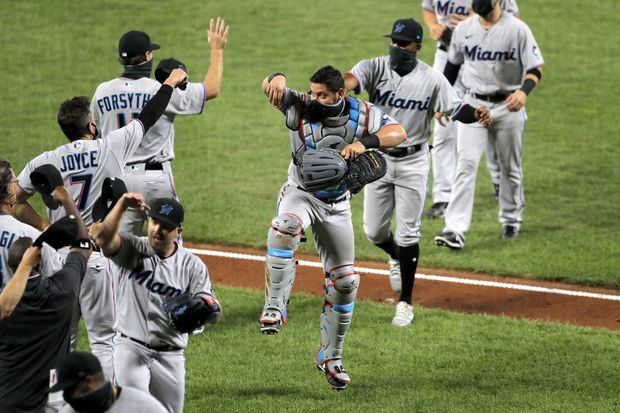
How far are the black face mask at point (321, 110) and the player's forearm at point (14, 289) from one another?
2707 mm

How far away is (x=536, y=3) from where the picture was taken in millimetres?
20516

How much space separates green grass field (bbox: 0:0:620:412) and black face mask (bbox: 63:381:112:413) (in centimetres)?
276

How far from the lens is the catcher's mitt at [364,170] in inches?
303

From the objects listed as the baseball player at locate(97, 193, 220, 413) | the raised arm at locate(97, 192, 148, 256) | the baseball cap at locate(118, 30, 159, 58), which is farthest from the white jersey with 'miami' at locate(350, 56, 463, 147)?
the raised arm at locate(97, 192, 148, 256)

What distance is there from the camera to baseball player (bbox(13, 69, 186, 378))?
286 inches

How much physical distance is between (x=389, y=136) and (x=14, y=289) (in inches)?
126

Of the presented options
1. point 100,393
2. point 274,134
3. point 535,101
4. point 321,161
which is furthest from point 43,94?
point 100,393

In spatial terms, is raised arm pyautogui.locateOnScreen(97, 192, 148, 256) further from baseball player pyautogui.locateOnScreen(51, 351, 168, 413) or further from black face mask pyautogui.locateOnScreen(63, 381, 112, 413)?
black face mask pyautogui.locateOnScreen(63, 381, 112, 413)

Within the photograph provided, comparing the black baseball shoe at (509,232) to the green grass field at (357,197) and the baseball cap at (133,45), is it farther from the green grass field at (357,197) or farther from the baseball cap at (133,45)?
the baseball cap at (133,45)

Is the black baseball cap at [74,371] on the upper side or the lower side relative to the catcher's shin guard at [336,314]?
upper

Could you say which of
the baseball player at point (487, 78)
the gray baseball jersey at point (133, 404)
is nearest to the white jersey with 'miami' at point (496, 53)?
the baseball player at point (487, 78)

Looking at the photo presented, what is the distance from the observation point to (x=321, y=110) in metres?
7.75

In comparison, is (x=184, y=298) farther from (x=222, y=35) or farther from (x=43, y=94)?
(x=43, y=94)

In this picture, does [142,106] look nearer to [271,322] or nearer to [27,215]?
[27,215]
